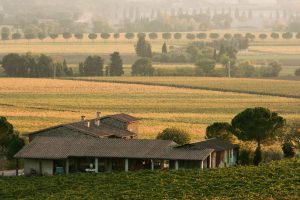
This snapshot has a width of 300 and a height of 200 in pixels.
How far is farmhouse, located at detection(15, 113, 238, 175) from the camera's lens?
7431cm

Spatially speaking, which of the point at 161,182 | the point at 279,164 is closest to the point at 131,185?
the point at 161,182

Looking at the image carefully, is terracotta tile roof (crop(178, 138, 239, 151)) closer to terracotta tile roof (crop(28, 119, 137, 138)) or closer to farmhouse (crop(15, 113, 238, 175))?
farmhouse (crop(15, 113, 238, 175))

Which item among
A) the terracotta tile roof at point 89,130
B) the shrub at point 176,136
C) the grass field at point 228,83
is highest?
the terracotta tile roof at point 89,130

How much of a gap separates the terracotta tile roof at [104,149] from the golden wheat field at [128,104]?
540 inches

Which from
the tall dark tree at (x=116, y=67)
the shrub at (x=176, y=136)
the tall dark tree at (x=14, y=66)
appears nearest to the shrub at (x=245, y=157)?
the shrub at (x=176, y=136)

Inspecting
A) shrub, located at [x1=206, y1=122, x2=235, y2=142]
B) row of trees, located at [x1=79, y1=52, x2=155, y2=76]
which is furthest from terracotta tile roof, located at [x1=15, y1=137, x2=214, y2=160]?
row of trees, located at [x1=79, y1=52, x2=155, y2=76]

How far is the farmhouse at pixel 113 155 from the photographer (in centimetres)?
7431

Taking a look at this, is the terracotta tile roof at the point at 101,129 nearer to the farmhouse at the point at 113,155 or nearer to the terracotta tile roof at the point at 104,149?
the farmhouse at the point at 113,155

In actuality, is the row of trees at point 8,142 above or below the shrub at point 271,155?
above

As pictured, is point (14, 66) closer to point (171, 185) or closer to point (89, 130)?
point (89, 130)

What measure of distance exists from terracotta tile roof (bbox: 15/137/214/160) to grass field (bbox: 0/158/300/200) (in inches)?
148

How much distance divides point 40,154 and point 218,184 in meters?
15.2

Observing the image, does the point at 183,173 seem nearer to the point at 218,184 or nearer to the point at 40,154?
the point at 218,184

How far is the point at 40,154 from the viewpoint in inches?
2975
